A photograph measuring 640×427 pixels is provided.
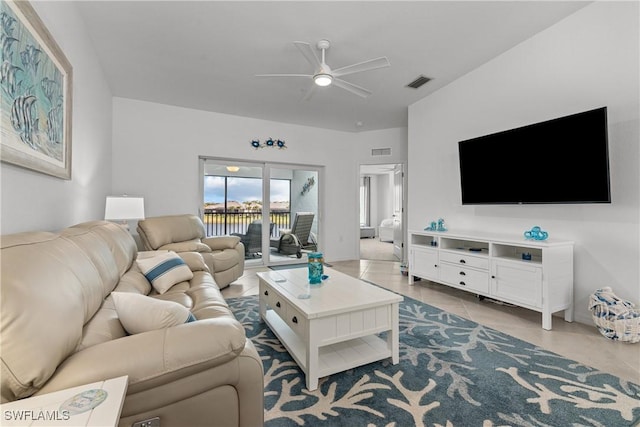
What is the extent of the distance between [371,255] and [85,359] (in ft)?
19.1

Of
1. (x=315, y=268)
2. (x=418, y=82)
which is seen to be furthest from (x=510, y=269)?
(x=418, y=82)

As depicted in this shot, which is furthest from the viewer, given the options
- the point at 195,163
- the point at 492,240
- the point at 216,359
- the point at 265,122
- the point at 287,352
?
the point at 265,122

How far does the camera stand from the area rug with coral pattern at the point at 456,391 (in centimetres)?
142

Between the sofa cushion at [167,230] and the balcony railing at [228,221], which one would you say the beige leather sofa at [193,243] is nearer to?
the sofa cushion at [167,230]

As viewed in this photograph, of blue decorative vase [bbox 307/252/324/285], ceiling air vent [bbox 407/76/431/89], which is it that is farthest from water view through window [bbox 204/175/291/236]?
blue decorative vase [bbox 307/252/324/285]

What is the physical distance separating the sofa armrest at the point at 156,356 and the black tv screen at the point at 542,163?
293cm

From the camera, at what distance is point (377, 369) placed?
1.84 metres

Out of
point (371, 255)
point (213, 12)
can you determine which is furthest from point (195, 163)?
point (371, 255)

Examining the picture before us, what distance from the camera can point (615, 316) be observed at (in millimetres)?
2170

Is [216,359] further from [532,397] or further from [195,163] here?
[195,163]

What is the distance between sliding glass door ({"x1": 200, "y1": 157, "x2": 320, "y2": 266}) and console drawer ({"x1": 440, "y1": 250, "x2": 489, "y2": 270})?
283 centimetres

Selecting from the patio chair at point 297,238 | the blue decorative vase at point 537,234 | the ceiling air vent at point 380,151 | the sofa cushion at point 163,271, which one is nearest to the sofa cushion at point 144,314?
the sofa cushion at point 163,271

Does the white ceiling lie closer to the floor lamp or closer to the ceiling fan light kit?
the ceiling fan light kit

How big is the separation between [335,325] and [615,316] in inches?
87.0
